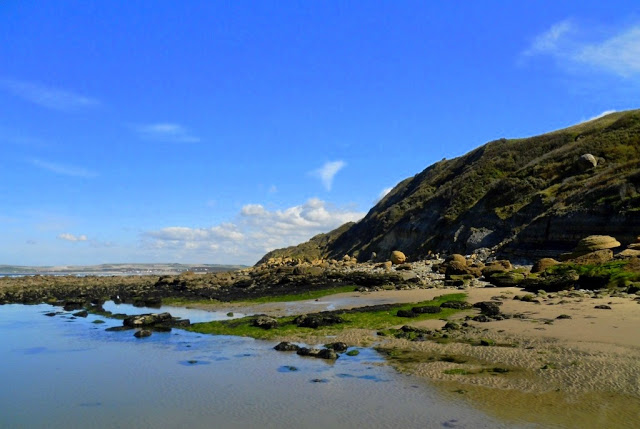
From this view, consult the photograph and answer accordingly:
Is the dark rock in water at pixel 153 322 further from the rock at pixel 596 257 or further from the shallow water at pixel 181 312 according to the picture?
the rock at pixel 596 257

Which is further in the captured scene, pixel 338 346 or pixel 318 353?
pixel 338 346

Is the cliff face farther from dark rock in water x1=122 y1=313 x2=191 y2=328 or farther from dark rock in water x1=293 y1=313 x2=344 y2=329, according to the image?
dark rock in water x1=122 y1=313 x2=191 y2=328

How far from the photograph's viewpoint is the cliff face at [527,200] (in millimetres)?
35625

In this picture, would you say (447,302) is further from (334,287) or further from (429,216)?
(429,216)

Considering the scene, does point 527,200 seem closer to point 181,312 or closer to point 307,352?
point 181,312

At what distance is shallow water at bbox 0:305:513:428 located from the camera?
375 inches

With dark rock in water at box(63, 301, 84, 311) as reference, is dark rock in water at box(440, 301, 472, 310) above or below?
above

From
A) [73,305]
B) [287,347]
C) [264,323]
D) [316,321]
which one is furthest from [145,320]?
[73,305]

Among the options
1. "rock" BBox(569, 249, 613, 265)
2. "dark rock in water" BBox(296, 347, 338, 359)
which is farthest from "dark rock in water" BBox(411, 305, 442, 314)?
"rock" BBox(569, 249, 613, 265)

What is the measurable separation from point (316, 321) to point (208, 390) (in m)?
8.36

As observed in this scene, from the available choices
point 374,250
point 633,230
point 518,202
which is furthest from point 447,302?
point 374,250

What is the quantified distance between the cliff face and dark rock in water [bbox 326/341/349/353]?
83.2ft

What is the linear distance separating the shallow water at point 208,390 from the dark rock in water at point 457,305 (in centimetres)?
709

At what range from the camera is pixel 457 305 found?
20984mm
